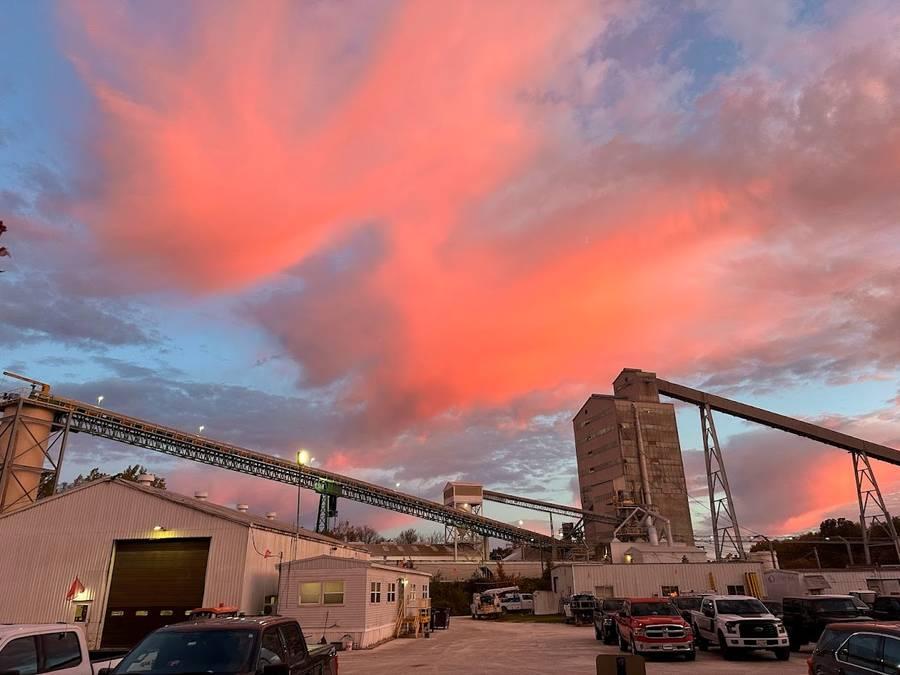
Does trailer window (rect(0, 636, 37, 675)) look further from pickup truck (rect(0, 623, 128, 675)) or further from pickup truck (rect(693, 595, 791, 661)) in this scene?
pickup truck (rect(693, 595, 791, 661))

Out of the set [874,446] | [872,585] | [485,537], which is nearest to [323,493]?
[485,537]

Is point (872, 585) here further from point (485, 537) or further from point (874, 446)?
point (485, 537)

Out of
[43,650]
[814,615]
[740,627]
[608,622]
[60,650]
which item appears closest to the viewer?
[43,650]

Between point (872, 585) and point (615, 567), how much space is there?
1695 centimetres

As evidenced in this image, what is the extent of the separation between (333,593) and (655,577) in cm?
2513

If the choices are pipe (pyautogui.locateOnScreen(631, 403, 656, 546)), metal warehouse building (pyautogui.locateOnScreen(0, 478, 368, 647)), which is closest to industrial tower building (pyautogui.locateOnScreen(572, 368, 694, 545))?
pipe (pyautogui.locateOnScreen(631, 403, 656, 546))

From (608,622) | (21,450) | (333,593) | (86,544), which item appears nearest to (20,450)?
(21,450)

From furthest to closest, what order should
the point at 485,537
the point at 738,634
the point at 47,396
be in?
the point at 485,537 → the point at 47,396 → the point at 738,634

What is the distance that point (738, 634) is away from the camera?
19703 mm

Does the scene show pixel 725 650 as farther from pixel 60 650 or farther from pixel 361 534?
pixel 361 534

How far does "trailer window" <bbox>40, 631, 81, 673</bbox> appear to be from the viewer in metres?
7.86

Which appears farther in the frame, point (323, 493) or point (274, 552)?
point (323, 493)

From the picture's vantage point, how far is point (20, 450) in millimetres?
46594

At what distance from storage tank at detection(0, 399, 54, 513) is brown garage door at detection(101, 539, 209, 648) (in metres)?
20.4
